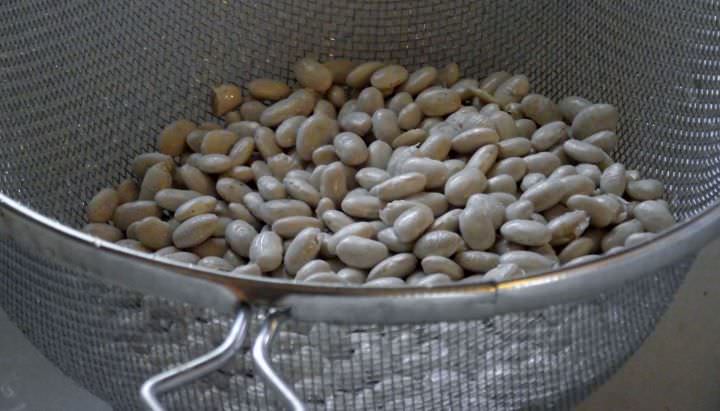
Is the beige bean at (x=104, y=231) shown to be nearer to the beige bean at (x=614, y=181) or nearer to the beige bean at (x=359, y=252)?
the beige bean at (x=359, y=252)

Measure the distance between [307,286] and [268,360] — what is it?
0.10 ft

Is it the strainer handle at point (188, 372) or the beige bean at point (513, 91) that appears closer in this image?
the strainer handle at point (188, 372)

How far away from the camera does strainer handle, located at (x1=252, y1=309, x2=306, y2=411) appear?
0.35 metres

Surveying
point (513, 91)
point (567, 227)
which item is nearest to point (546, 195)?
point (567, 227)

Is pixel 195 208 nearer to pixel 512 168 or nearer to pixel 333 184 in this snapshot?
pixel 333 184

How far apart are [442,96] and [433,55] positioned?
8 cm

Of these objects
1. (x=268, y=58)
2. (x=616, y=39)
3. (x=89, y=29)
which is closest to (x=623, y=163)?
(x=616, y=39)

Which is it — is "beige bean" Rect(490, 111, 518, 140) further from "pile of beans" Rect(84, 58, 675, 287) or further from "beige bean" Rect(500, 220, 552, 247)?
"beige bean" Rect(500, 220, 552, 247)

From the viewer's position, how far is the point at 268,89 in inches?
28.4

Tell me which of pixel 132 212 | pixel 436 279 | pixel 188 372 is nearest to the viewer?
pixel 188 372

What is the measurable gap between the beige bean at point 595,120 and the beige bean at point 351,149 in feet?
0.46

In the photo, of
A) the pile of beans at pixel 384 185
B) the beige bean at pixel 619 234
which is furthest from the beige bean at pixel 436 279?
the beige bean at pixel 619 234

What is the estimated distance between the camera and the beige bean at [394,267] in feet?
1.86

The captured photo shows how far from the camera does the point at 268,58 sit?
0.75 meters
